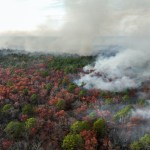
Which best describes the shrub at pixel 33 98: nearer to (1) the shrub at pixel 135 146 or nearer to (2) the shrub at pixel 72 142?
(2) the shrub at pixel 72 142

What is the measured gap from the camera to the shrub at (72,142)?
364 ft

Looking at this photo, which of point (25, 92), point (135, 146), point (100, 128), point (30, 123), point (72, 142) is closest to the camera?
point (135, 146)

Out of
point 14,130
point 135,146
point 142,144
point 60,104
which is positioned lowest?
point 135,146

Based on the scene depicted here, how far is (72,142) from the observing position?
111 metres

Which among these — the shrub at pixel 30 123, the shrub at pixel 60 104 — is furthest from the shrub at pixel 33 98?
the shrub at pixel 30 123

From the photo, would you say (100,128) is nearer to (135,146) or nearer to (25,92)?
(135,146)

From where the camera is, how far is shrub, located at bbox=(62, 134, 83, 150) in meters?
111

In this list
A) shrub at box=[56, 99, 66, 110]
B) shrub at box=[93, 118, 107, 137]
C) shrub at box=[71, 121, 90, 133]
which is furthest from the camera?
shrub at box=[56, 99, 66, 110]

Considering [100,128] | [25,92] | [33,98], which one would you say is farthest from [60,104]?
[100,128]

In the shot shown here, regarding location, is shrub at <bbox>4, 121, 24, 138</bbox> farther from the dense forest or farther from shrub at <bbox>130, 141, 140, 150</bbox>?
shrub at <bbox>130, 141, 140, 150</bbox>

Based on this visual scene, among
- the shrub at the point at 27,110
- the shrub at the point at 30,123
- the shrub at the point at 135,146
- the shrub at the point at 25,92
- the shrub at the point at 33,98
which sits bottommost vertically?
the shrub at the point at 135,146

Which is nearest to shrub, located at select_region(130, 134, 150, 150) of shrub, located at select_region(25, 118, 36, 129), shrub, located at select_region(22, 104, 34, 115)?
shrub, located at select_region(25, 118, 36, 129)

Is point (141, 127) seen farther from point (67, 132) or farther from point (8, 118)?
point (8, 118)

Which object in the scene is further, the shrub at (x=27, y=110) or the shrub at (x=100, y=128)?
the shrub at (x=27, y=110)
